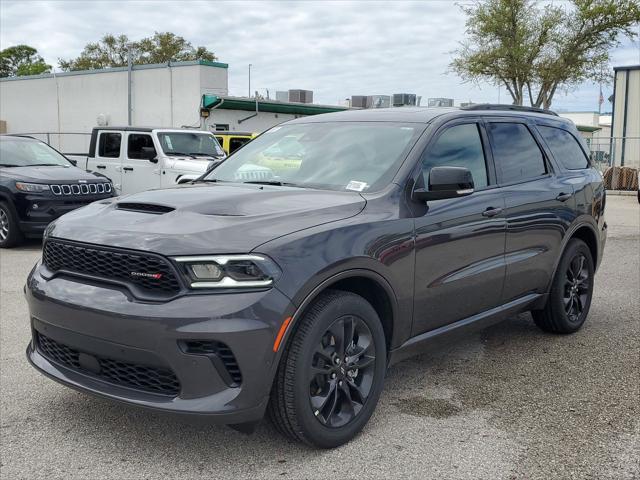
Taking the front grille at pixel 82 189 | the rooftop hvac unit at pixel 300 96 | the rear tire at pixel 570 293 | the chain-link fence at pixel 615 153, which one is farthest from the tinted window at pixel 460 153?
the rooftop hvac unit at pixel 300 96

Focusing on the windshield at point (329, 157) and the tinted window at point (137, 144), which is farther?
the tinted window at point (137, 144)

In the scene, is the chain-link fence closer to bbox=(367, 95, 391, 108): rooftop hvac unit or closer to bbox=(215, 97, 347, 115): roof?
bbox=(215, 97, 347, 115): roof

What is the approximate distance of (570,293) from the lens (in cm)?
562

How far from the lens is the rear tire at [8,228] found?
1016 cm

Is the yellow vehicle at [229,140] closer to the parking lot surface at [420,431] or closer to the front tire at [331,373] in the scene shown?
the parking lot surface at [420,431]

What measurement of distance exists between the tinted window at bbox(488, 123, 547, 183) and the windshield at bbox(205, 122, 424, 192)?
32.8 inches

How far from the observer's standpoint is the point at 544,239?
16.7 feet

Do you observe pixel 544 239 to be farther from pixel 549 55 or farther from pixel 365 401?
pixel 549 55

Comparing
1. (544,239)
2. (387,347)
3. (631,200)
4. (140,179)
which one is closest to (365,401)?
(387,347)

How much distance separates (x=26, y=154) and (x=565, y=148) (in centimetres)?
878

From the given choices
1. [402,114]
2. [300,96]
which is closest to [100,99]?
[300,96]

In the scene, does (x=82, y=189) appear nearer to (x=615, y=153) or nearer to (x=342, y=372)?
(x=342, y=372)

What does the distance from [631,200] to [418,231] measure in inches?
750

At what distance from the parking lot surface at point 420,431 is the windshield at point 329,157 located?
1.38 metres
